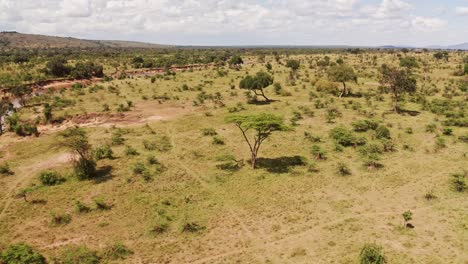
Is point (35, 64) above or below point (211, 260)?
above

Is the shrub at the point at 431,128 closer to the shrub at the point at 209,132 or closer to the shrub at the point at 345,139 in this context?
the shrub at the point at 345,139

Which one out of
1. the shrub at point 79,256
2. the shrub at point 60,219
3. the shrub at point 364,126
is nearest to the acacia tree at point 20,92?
the shrub at point 60,219

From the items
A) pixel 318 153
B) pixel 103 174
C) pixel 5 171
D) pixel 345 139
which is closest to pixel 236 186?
pixel 318 153

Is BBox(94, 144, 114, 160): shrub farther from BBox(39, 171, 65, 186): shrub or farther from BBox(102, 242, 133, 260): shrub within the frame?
BBox(102, 242, 133, 260): shrub

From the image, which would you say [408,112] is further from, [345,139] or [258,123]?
[258,123]

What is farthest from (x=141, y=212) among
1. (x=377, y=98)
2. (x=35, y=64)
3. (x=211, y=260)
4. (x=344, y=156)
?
(x=35, y=64)

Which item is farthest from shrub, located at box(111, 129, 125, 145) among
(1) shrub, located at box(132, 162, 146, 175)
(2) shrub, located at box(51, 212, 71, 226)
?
(2) shrub, located at box(51, 212, 71, 226)

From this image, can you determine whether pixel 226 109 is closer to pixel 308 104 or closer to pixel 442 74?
pixel 308 104
